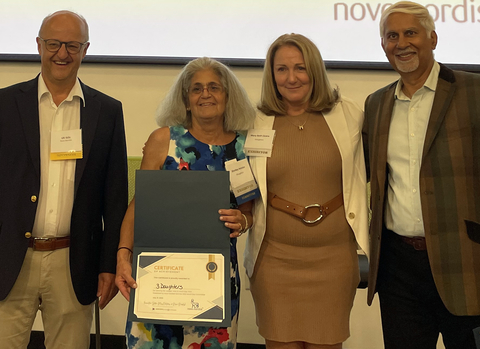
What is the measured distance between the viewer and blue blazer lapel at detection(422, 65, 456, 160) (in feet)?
5.33

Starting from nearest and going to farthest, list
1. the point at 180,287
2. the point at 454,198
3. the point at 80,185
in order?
1. the point at 180,287
2. the point at 454,198
3. the point at 80,185

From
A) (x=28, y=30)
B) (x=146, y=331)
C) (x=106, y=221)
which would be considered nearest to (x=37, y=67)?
(x=28, y=30)

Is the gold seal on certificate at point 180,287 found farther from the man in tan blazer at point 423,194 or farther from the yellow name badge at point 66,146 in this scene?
the man in tan blazer at point 423,194

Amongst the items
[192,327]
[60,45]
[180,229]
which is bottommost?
[192,327]

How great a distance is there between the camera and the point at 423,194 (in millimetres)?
1627

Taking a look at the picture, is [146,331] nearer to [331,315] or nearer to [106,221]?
[106,221]

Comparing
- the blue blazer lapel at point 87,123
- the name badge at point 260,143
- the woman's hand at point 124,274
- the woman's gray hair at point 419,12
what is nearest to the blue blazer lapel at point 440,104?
the woman's gray hair at point 419,12

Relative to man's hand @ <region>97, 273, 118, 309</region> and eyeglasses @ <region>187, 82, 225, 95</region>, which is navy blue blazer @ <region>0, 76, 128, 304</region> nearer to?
man's hand @ <region>97, 273, 118, 309</region>

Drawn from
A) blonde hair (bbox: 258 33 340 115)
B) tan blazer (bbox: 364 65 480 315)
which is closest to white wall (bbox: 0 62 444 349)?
blonde hair (bbox: 258 33 340 115)

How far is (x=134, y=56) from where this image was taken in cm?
321

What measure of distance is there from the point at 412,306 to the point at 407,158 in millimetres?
613

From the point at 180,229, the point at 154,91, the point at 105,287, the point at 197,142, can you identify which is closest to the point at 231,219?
the point at 180,229

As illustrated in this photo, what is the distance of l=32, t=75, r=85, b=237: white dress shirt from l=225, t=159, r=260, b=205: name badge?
660 mm

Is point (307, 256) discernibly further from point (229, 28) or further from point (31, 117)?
point (229, 28)
